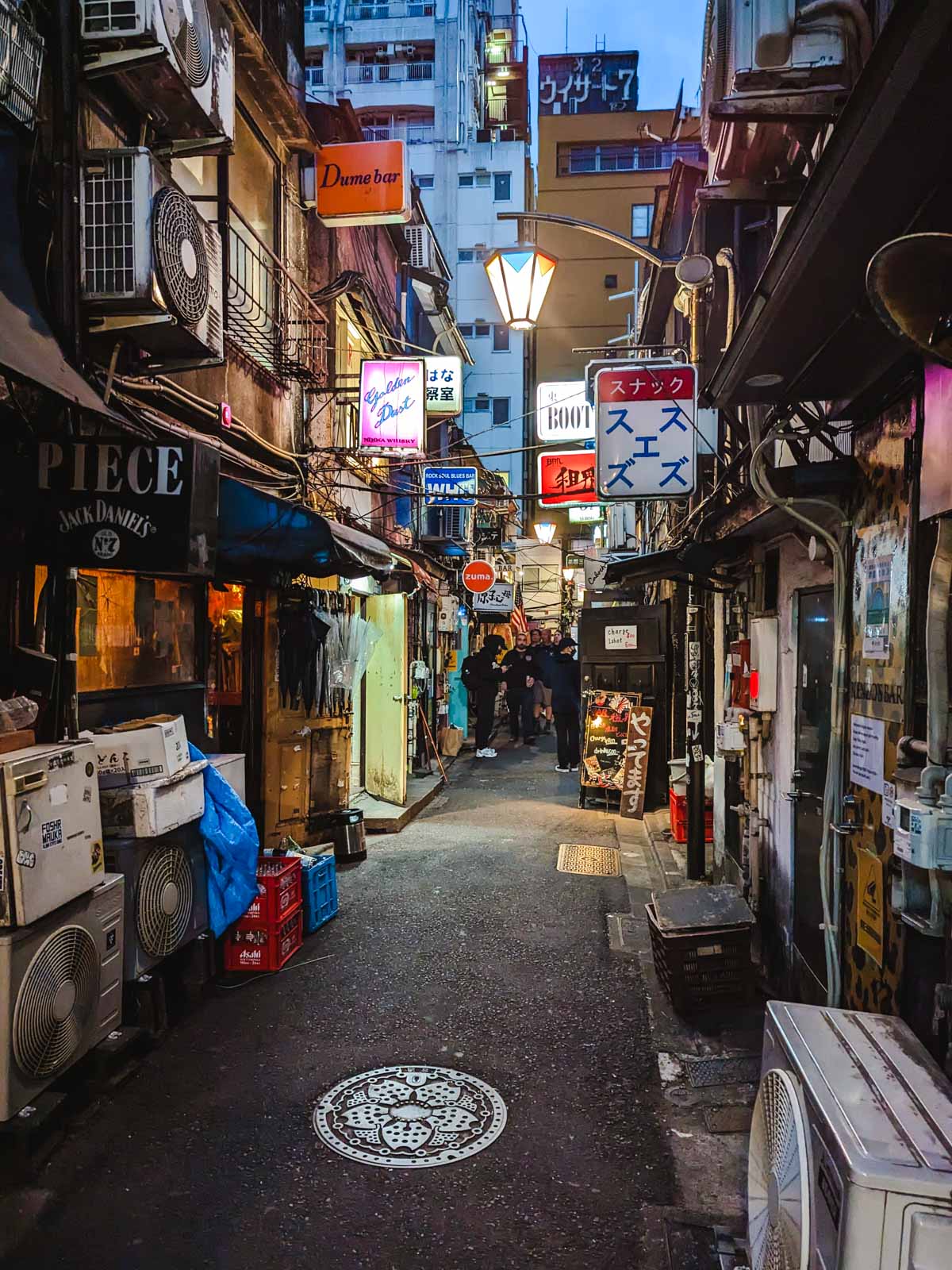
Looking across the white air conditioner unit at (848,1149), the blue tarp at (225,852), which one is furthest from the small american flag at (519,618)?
the white air conditioner unit at (848,1149)

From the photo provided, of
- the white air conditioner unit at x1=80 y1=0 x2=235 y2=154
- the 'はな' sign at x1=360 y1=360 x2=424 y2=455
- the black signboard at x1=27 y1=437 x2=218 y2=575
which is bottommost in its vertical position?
the black signboard at x1=27 y1=437 x2=218 y2=575

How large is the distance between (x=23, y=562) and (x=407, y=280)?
52.3 feet

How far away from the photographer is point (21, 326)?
485cm

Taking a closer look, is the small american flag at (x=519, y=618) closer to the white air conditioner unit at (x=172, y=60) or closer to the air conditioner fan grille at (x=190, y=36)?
the white air conditioner unit at (x=172, y=60)

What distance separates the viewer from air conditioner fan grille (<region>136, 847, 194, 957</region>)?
227 inches

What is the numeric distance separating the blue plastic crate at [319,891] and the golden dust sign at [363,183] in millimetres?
7804

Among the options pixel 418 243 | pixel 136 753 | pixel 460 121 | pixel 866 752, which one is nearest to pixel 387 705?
pixel 136 753

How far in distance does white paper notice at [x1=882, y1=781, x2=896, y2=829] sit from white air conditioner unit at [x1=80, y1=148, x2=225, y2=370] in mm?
5269

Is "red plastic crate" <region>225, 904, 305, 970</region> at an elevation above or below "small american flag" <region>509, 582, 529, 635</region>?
below

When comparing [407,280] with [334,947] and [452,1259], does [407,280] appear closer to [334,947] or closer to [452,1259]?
[334,947]

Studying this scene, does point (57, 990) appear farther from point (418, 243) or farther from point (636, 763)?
point (418, 243)

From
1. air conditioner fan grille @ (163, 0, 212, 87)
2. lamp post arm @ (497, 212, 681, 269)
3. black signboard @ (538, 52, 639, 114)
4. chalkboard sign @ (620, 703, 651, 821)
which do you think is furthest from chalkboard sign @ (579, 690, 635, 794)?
black signboard @ (538, 52, 639, 114)

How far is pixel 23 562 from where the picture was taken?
531 centimetres

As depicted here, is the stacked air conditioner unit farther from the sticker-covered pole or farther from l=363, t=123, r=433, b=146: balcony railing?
l=363, t=123, r=433, b=146: balcony railing
